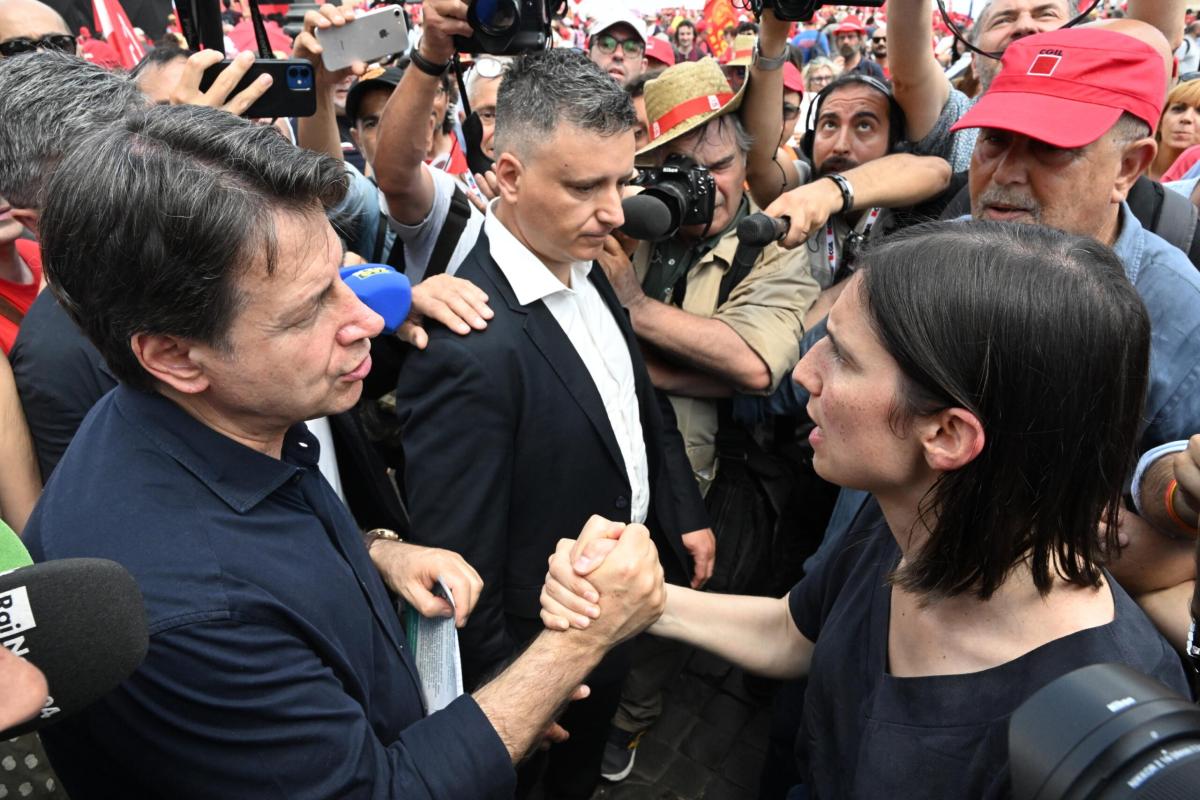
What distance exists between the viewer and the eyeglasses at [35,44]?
3272 millimetres

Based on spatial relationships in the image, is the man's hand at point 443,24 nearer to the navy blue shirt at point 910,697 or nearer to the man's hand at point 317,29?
the man's hand at point 317,29

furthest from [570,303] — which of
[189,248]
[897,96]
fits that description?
[897,96]

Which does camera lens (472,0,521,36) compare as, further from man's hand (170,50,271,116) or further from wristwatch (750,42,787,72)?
wristwatch (750,42,787,72)

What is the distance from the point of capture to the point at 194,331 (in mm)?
1244

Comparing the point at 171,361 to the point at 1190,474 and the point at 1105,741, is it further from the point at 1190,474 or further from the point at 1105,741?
the point at 1190,474

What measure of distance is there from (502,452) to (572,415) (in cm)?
24

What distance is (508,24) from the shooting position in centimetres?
227

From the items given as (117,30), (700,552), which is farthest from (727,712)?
(117,30)

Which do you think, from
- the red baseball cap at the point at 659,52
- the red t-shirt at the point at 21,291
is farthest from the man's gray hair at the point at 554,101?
the red baseball cap at the point at 659,52

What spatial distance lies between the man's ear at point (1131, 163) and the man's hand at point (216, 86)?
2241 mm

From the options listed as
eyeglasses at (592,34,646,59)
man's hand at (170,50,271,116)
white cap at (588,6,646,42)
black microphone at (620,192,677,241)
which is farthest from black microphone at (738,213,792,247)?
white cap at (588,6,646,42)

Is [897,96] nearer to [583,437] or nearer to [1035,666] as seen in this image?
[583,437]

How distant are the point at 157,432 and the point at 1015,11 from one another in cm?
325

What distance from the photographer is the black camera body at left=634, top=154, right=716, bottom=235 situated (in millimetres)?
2576
